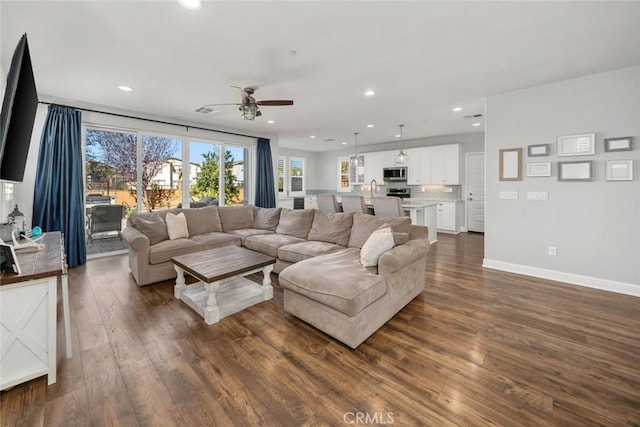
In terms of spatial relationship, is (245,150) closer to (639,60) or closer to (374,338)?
(374,338)

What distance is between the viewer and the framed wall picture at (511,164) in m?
3.97

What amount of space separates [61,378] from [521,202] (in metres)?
5.22

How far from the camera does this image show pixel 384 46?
271 centimetres

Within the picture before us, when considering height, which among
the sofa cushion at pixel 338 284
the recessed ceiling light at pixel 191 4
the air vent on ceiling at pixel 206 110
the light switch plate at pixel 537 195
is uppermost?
the air vent on ceiling at pixel 206 110

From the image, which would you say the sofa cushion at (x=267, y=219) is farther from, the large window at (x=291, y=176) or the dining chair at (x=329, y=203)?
the large window at (x=291, y=176)

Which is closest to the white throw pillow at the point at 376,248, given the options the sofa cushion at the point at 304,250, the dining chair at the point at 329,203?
the sofa cushion at the point at 304,250

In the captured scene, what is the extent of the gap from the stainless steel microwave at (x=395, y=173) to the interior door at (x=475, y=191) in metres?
1.62

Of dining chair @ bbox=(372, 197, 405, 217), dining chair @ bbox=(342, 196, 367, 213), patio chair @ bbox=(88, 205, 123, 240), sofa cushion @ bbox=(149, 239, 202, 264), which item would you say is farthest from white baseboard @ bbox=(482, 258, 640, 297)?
patio chair @ bbox=(88, 205, 123, 240)

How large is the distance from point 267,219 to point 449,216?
4960 mm

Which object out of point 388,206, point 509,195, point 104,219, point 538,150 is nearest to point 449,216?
point 388,206

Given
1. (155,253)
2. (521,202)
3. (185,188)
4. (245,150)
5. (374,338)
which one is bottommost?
(374,338)

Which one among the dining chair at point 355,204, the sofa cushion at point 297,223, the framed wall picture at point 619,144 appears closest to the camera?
the framed wall picture at point 619,144

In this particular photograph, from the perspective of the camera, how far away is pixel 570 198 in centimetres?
362

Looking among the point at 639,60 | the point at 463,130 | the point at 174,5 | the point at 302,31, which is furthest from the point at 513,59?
the point at 463,130
